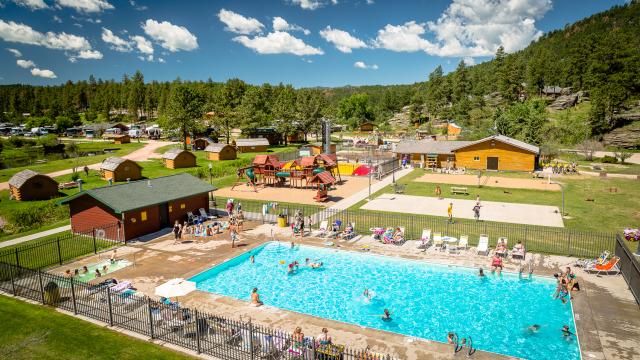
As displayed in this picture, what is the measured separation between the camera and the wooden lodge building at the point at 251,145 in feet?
256

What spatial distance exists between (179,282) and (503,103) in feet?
346

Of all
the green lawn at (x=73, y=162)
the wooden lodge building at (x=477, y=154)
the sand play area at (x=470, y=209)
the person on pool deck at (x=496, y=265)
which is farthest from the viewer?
the green lawn at (x=73, y=162)

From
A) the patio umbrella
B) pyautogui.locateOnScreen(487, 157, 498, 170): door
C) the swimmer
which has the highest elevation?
pyautogui.locateOnScreen(487, 157, 498, 170): door

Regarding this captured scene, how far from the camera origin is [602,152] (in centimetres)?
7100

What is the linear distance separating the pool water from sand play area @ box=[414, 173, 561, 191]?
3604 centimetres

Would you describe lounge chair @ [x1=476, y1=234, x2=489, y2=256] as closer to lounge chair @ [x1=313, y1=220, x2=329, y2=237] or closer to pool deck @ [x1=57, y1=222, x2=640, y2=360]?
pool deck @ [x1=57, y1=222, x2=640, y2=360]

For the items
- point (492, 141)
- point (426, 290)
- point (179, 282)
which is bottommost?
point (426, 290)

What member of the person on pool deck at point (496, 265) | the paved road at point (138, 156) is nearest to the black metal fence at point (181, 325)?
the person on pool deck at point (496, 265)

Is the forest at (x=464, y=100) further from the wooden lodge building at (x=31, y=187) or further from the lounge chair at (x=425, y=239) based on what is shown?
the lounge chair at (x=425, y=239)

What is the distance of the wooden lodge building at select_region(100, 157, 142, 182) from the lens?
48312mm

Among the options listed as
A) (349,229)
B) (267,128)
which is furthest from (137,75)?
(349,229)

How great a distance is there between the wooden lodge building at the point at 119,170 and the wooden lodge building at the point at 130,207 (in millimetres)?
21157

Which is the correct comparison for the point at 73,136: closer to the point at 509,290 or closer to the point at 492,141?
the point at 492,141

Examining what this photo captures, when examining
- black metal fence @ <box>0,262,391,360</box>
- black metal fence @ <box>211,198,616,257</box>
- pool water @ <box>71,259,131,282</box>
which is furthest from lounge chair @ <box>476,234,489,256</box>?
pool water @ <box>71,259,131,282</box>
